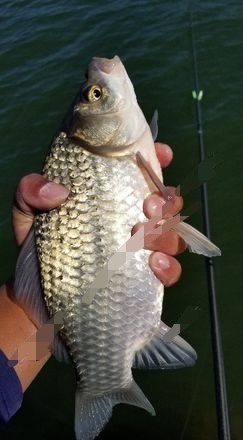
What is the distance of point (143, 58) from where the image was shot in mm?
9680

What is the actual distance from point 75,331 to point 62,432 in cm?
305

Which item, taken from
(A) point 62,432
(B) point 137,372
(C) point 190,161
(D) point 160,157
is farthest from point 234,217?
(D) point 160,157

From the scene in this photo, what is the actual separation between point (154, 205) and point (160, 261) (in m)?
0.32

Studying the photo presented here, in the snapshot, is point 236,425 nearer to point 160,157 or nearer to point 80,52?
point 160,157

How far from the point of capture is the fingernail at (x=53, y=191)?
8.76 feet

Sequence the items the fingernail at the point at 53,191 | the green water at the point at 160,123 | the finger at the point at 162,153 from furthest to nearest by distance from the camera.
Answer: the green water at the point at 160,123, the finger at the point at 162,153, the fingernail at the point at 53,191

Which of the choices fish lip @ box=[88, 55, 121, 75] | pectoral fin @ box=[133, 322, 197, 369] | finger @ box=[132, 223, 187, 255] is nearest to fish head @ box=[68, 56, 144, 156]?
fish lip @ box=[88, 55, 121, 75]

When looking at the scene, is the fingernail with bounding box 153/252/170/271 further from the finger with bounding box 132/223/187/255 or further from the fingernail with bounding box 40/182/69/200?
the fingernail with bounding box 40/182/69/200

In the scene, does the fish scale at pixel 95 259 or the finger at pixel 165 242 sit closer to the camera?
the fish scale at pixel 95 259

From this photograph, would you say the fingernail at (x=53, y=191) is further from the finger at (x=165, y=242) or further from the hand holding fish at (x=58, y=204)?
the finger at (x=165, y=242)

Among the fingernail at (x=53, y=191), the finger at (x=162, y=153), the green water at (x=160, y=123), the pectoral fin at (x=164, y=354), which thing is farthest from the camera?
the green water at (x=160, y=123)

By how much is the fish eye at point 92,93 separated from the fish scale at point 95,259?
0.25 m

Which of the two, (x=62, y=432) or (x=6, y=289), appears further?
(x=62, y=432)

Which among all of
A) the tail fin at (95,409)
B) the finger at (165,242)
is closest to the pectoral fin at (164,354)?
the tail fin at (95,409)
